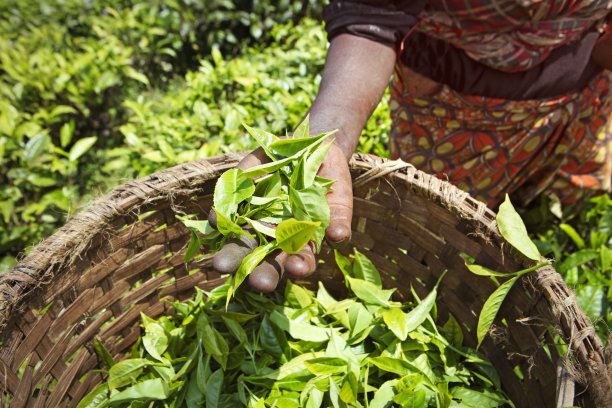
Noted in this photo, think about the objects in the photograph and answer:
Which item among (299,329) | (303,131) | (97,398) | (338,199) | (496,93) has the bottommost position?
(97,398)

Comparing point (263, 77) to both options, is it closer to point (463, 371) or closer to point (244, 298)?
point (244, 298)

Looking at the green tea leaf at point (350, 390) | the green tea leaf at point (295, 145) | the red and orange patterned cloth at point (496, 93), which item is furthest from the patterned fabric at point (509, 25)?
the green tea leaf at point (350, 390)

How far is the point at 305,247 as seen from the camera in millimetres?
792

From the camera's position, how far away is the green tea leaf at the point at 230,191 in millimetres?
769

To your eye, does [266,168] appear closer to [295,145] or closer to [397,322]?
[295,145]

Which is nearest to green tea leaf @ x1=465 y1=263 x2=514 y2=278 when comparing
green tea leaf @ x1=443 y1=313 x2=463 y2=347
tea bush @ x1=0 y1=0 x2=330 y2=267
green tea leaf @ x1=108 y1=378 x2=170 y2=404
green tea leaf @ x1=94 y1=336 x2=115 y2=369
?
green tea leaf @ x1=443 y1=313 x2=463 y2=347

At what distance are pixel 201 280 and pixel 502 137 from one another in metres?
0.96

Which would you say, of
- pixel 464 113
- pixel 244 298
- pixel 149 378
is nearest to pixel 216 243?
pixel 244 298

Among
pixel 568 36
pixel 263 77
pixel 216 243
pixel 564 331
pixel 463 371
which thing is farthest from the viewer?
pixel 263 77

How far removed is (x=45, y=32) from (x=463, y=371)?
2.69m

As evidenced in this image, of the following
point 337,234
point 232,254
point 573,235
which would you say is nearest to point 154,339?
point 232,254

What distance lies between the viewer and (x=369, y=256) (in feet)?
3.79

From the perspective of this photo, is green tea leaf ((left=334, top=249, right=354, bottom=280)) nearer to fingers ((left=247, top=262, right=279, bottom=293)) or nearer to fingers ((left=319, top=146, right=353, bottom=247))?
fingers ((left=319, top=146, right=353, bottom=247))

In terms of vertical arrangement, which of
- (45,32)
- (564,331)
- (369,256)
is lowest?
(369,256)
